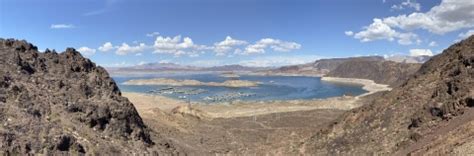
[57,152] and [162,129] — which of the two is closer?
[57,152]

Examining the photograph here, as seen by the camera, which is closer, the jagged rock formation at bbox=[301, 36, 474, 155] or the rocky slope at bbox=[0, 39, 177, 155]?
the rocky slope at bbox=[0, 39, 177, 155]

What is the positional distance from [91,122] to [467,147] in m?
23.3

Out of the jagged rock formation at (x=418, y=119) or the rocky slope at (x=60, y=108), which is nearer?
the rocky slope at (x=60, y=108)

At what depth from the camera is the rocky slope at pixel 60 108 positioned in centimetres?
2691

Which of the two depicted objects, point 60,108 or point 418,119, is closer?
point 60,108

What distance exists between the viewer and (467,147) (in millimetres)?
23938

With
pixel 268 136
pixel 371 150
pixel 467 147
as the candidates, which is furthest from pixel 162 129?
pixel 467 147

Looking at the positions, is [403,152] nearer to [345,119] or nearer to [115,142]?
[345,119]

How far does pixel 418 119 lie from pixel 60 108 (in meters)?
25.8

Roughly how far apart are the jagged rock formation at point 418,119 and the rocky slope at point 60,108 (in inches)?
620

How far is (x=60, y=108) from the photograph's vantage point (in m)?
32.6

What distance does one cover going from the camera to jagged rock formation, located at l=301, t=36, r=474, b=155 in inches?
1269

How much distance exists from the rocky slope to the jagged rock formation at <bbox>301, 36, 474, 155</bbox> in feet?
51.7

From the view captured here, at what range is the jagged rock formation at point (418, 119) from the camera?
3224cm
